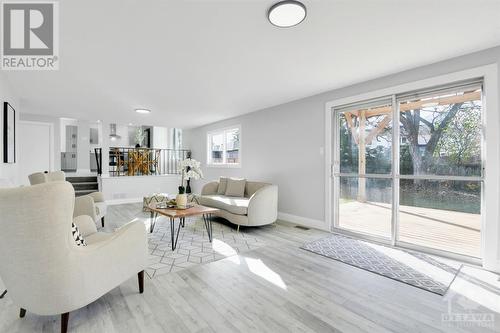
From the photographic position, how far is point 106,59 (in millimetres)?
2734

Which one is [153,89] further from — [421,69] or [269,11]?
[421,69]

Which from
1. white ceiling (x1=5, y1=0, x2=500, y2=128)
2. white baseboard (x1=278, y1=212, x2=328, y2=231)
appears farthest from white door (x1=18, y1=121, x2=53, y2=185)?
white baseboard (x1=278, y1=212, x2=328, y2=231)

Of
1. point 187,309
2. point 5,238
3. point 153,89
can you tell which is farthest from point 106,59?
point 187,309

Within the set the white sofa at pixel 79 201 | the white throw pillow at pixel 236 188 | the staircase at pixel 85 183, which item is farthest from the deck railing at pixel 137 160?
the white sofa at pixel 79 201

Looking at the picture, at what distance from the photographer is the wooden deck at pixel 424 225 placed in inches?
110

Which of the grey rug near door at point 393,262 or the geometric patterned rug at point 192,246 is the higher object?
the geometric patterned rug at point 192,246

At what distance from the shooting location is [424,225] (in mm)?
3160

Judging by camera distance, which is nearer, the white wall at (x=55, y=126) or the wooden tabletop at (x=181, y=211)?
the wooden tabletop at (x=181, y=211)

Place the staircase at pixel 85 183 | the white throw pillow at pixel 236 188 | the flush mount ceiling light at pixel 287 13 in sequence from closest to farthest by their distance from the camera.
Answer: the flush mount ceiling light at pixel 287 13 < the white throw pillow at pixel 236 188 < the staircase at pixel 85 183

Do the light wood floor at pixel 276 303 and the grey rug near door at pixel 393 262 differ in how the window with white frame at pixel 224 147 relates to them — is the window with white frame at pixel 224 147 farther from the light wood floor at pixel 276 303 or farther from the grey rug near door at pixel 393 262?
the light wood floor at pixel 276 303

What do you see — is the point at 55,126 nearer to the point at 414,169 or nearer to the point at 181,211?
the point at 181,211

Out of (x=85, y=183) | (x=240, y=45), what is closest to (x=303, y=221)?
(x=240, y=45)

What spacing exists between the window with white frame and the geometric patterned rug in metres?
2.41

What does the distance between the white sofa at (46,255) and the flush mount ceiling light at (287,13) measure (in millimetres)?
1933
